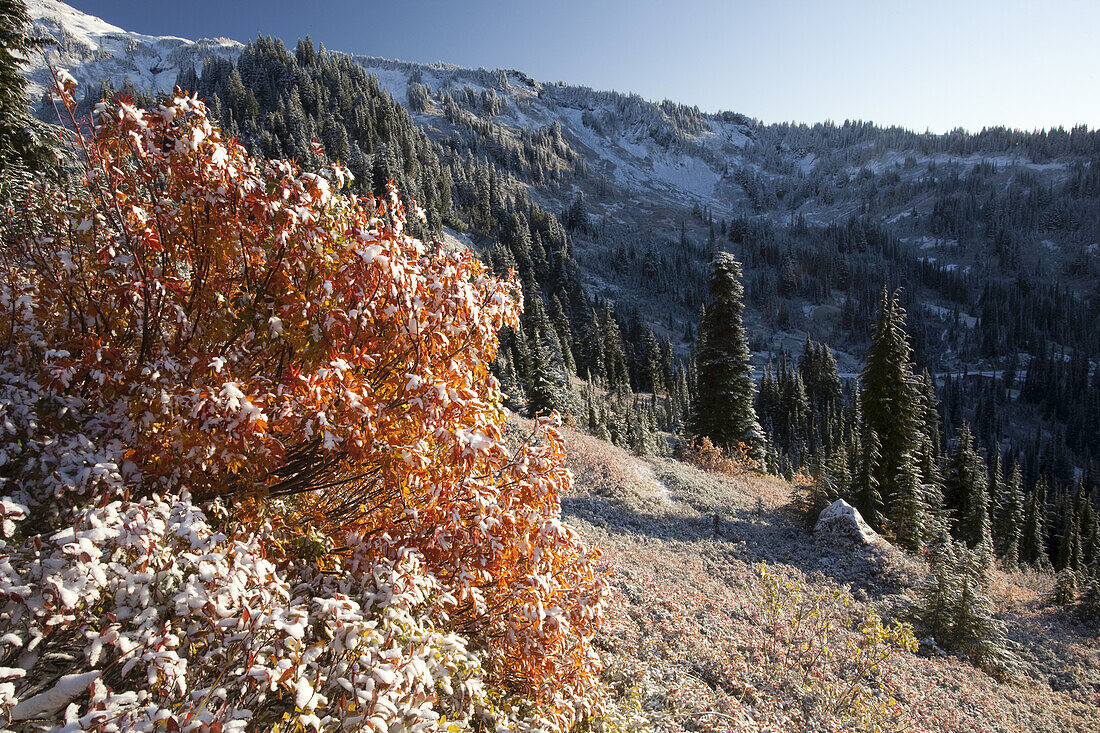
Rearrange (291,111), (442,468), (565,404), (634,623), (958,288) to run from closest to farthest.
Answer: (442,468)
(634,623)
(565,404)
(291,111)
(958,288)

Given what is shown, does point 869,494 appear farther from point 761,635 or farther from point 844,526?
point 761,635

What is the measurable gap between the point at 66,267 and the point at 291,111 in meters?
119

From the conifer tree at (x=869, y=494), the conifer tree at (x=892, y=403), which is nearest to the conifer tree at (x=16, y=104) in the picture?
the conifer tree at (x=869, y=494)

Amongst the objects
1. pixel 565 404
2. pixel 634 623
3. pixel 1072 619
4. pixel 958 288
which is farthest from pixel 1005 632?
pixel 958 288

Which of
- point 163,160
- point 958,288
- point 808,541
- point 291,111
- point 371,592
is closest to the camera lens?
point 371,592

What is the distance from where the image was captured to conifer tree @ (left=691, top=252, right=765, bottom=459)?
30.2m

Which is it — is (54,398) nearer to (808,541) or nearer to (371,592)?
(371,592)

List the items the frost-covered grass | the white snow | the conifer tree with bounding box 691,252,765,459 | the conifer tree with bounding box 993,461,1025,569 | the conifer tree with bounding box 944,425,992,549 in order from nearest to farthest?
the white snow < the frost-covered grass < the conifer tree with bounding box 691,252,765,459 < the conifer tree with bounding box 944,425,992,549 < the conifer tree with bounding box 993,461,1025,569

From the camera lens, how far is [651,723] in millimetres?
6891

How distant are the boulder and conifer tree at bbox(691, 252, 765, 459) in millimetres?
12598

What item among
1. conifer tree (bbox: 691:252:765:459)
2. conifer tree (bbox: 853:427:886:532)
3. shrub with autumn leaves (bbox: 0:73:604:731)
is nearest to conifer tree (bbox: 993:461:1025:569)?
conifer tree (bbox: 691:252:765:459)

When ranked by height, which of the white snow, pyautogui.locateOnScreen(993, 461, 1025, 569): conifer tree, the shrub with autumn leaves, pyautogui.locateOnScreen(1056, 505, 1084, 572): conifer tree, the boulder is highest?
the shrub with autumn leaves

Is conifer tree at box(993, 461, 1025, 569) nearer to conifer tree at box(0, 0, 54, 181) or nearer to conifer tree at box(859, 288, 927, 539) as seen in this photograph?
conifer tree at box(859, 288, 927, 539)

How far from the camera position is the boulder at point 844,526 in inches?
631
